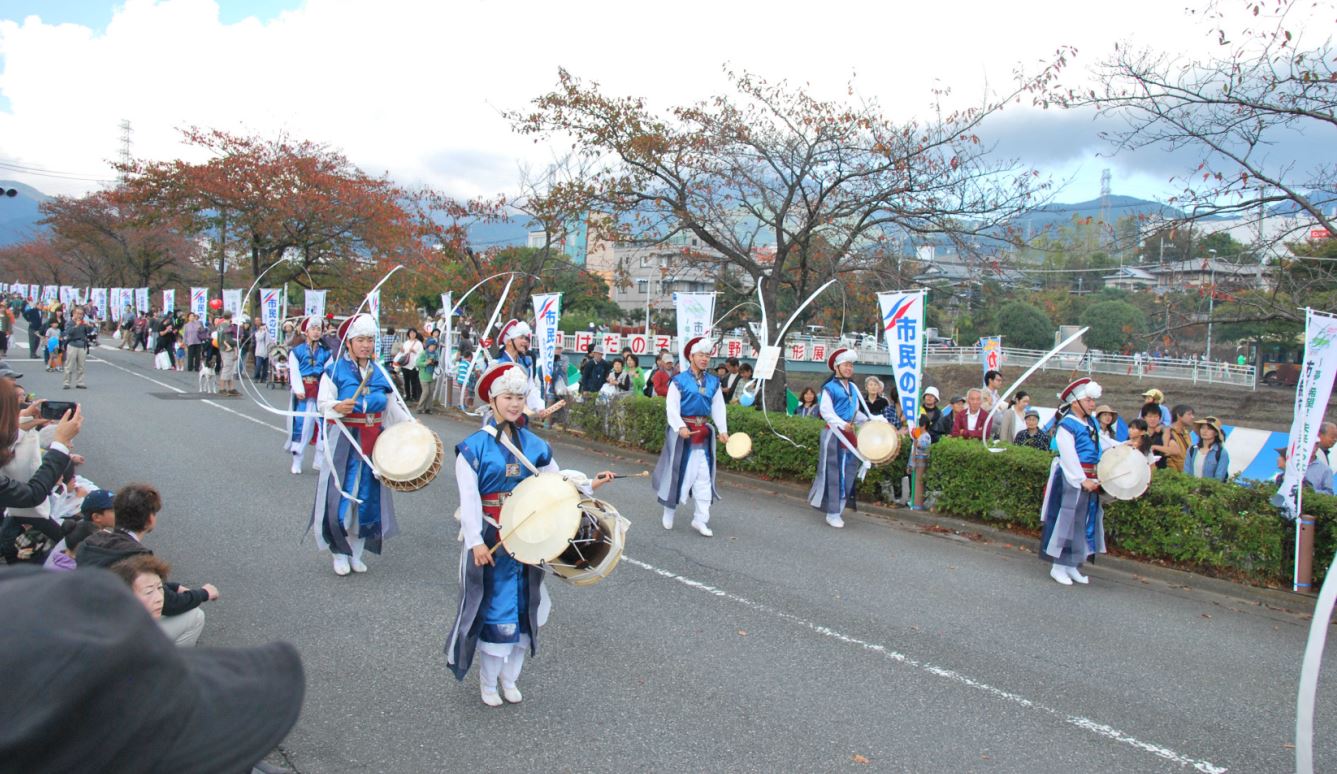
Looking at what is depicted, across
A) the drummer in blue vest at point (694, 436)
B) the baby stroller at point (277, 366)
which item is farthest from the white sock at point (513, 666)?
the baby stroller at point (277, 366)

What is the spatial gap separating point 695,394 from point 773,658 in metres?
3.55

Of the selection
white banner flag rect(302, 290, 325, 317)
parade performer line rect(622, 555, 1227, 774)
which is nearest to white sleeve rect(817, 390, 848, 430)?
parade performer line rect(622, 555, 1227, 774)

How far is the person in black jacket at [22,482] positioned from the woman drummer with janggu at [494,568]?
1.80 meters

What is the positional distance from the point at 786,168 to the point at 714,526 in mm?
7330

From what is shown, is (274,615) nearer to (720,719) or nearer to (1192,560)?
(720,719)

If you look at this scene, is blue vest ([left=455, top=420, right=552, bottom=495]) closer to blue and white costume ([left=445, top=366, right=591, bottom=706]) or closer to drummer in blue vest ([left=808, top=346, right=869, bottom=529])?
blue and white costume ([left=445, top=366, right=591, bottom=706])

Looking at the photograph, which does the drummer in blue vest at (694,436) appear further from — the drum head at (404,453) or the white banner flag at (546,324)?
the white banner flag at (546,324)

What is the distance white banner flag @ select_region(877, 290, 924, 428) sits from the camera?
9.14 meters

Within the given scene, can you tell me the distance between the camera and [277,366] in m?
20.2

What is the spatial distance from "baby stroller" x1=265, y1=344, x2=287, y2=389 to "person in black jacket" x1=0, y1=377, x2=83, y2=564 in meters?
15.2

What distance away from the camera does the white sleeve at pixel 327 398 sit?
6277 millimetres

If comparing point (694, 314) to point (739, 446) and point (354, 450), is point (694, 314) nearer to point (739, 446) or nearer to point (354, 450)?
point (739, 446)

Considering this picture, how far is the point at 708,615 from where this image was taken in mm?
5891

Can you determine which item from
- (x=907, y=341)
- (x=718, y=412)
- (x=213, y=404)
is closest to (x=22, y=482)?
(x=718, y=412)
